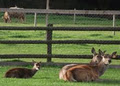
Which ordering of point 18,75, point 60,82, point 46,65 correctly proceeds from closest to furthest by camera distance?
1. point 60,82
2. point 18,75
3. point 46,65

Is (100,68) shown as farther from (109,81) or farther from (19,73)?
(19,73)

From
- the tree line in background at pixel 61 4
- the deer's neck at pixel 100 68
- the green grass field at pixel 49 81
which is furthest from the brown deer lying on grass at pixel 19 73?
the tree line in background at pixel 61 4

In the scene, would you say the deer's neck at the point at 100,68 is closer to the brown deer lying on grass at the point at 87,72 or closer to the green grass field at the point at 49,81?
the brown deer lying on grass at the point at 87,72

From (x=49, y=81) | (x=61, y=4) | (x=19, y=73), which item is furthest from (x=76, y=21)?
(x=49, y=81)

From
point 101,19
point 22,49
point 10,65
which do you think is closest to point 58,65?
point 10,65

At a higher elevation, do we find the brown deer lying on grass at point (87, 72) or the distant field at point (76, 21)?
the distant field at point (76, 21)

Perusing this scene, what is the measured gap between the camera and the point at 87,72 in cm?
1150

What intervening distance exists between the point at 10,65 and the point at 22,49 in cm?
402

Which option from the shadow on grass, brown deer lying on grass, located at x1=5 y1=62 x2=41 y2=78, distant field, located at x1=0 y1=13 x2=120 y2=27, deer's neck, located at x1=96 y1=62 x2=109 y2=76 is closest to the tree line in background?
distant field, located at x1=0 y1=13 x2=120 y2=27

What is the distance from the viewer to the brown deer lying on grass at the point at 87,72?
11430mm

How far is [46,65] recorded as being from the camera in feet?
48.6

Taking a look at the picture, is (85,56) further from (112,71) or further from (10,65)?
(10,65)

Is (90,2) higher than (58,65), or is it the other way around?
(90,2)

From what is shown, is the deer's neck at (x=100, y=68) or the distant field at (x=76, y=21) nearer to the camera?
the deer's neck at (x=100, y=68)
